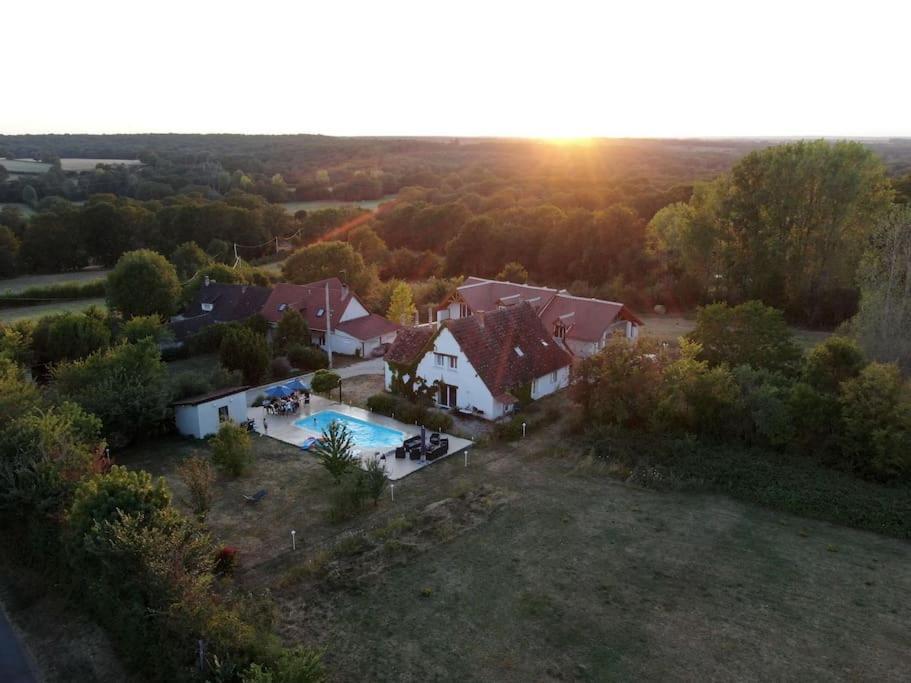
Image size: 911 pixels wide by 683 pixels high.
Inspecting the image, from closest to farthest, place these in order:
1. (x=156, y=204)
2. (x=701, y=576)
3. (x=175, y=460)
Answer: (x=701, y=576) → (x=175, y=460) → (x=156, y=204)

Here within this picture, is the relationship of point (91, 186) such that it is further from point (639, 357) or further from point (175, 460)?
point (639, 357)

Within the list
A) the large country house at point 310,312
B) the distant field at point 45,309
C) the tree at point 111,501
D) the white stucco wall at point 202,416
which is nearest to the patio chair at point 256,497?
the tree at point 111,501

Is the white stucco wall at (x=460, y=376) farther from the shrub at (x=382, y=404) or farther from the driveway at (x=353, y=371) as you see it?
the driveway at (x=353, y=371)

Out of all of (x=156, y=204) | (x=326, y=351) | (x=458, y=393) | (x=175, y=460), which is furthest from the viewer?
(x=156, y=204)

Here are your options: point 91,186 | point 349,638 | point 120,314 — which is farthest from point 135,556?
point 91,186

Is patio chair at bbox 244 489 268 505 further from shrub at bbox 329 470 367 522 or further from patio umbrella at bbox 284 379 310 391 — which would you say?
patio umbrella at bbox 284 379 310 391

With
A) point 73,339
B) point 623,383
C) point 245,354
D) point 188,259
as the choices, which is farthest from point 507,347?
point 188,259
